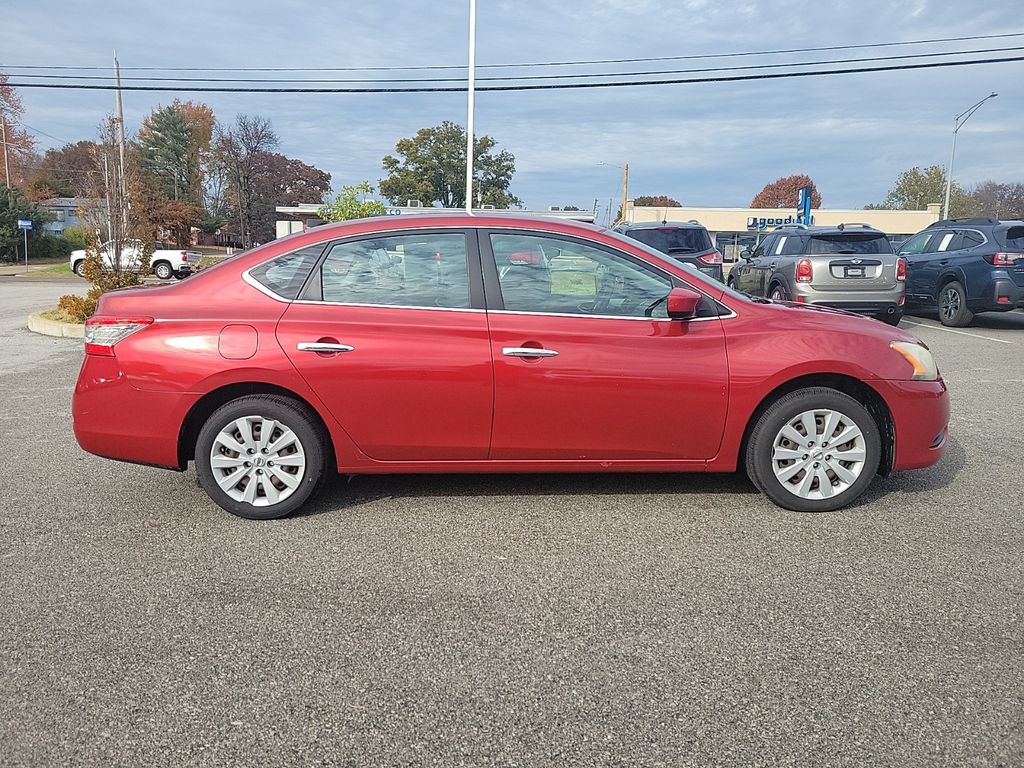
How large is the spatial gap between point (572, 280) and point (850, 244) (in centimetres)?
906

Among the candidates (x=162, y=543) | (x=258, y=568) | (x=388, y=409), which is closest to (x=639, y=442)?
(x=388, y=409)

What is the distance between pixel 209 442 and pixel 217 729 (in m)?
2.04

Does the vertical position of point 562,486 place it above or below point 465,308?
below

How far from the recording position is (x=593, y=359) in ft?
14.1

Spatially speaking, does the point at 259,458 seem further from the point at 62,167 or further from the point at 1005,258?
the point at 62,167

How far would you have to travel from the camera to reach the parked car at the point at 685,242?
12.9m

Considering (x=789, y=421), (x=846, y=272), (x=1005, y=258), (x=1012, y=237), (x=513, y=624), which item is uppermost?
(x=1012, y=237)

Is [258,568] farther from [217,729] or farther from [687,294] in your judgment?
[687,294]

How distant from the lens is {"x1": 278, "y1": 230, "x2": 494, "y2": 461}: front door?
4246 mm

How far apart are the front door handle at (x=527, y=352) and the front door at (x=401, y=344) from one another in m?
0.11

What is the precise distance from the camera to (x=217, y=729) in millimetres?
2553

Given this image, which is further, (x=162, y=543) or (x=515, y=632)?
(x=162, y=543)

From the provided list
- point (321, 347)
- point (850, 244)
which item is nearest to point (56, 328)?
point (321, 347)

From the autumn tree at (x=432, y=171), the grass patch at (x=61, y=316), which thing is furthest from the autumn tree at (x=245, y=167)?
the grass patch at (x=61, y=316)
